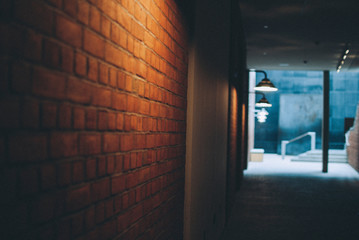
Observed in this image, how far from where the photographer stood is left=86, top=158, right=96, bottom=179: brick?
1075mm

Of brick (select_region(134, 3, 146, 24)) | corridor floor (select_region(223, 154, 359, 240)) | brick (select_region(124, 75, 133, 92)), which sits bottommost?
corridor floor (select_region(223, 154, 359, 240))

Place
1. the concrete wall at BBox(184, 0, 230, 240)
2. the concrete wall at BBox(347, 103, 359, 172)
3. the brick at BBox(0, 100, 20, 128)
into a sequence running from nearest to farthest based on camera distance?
the brick at BBox(0, 100, 20, 128) → the concrete wall at BBox(184, 0, 230, 240) → the concrete wall at BBox(347, 103, 359, 172)

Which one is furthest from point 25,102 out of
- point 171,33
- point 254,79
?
point 254,79

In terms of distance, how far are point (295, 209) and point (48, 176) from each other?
6.52 metres

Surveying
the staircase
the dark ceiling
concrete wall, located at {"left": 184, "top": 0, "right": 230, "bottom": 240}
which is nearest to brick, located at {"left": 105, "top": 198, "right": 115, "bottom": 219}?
concrete wall, located at {"left": 184, "top": 0, "right": 230, "bottom": 240}

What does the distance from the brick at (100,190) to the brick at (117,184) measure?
1.6 inches

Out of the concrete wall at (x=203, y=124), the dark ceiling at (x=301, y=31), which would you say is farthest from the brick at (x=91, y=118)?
the dark ceiling at (x=301, y=31)

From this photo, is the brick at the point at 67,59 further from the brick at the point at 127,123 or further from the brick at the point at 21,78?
the brick at the point at 127,123

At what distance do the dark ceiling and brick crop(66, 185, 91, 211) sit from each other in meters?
5.67

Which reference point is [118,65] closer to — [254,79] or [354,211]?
[354,211]

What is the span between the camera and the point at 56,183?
91cm

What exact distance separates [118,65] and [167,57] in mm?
699

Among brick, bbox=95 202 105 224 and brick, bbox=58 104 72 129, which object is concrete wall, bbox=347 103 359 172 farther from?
brick, bbox=58 104 72 129

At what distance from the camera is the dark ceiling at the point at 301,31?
623cm
